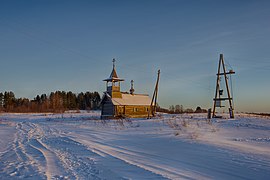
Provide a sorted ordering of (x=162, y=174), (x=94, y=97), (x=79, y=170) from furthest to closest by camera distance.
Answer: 1. (x=94, y=97)
2. (x=79, y=170)
3. (x=162, y=174)

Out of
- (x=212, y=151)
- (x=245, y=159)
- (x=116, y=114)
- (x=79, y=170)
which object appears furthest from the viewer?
(x=116, y=114)

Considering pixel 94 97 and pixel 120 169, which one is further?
pixel 94 97

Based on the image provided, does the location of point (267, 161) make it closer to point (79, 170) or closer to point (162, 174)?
point (162, 174)

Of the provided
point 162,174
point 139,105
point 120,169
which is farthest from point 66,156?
point 139,105

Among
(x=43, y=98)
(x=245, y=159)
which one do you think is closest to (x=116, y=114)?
(x=245, y=159)

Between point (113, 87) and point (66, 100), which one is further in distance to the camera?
point (66, 100)

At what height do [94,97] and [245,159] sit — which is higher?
[94,97]

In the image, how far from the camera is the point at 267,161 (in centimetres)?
566

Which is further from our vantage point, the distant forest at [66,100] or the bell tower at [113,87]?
the distant forest at [66,100]

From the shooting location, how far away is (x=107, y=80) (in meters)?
34.8

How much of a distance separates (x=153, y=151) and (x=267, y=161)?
10.4ft

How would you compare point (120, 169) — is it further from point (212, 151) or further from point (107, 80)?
point (107, 80)

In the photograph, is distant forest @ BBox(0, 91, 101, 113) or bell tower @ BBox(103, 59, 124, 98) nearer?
bell tower @ BBox(103, 59, 124, 98)

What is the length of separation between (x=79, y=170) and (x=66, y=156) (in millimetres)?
1893
